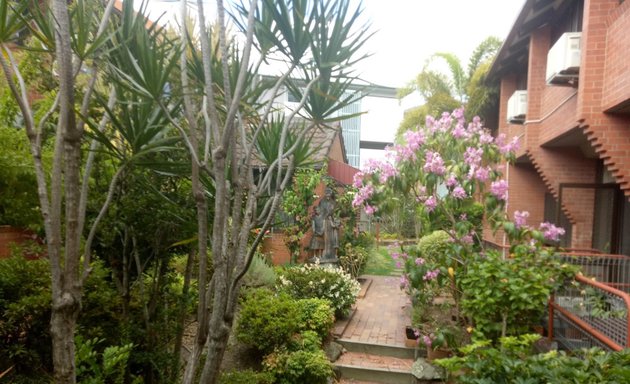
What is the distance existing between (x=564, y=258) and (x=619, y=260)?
1.14 meters

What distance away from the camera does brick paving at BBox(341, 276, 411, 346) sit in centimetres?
633

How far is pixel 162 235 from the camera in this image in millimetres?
3424

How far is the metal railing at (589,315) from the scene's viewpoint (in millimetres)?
3223

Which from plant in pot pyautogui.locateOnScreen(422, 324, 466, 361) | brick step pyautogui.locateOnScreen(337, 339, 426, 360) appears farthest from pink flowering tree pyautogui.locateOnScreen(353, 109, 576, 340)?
brick step pyautogui.locateOnScreen(337, 339, 426, 360)

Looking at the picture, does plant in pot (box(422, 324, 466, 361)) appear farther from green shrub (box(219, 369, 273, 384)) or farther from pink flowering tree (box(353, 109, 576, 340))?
green shrub (box(219, 369, 273, 384))

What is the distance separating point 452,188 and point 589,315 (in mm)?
2039

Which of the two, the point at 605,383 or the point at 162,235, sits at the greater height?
the point at 162,235

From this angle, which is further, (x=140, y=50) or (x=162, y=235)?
(x=162, y=235)

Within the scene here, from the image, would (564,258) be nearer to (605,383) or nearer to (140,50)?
(605,383)

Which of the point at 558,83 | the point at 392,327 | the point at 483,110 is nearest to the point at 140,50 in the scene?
the point at 392,327

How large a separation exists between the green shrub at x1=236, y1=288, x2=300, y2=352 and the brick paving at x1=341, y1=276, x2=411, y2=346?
1.35m

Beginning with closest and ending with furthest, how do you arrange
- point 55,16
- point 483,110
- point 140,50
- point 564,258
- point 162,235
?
1. point 55,16
2. point 140,50
3. point 162,235
4. point 564,258
5. point 483,110

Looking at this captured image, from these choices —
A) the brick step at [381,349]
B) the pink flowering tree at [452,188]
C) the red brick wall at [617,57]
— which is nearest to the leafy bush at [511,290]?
the pink flowering tree at [452,188]

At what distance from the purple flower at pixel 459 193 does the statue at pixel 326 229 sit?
194 inches
